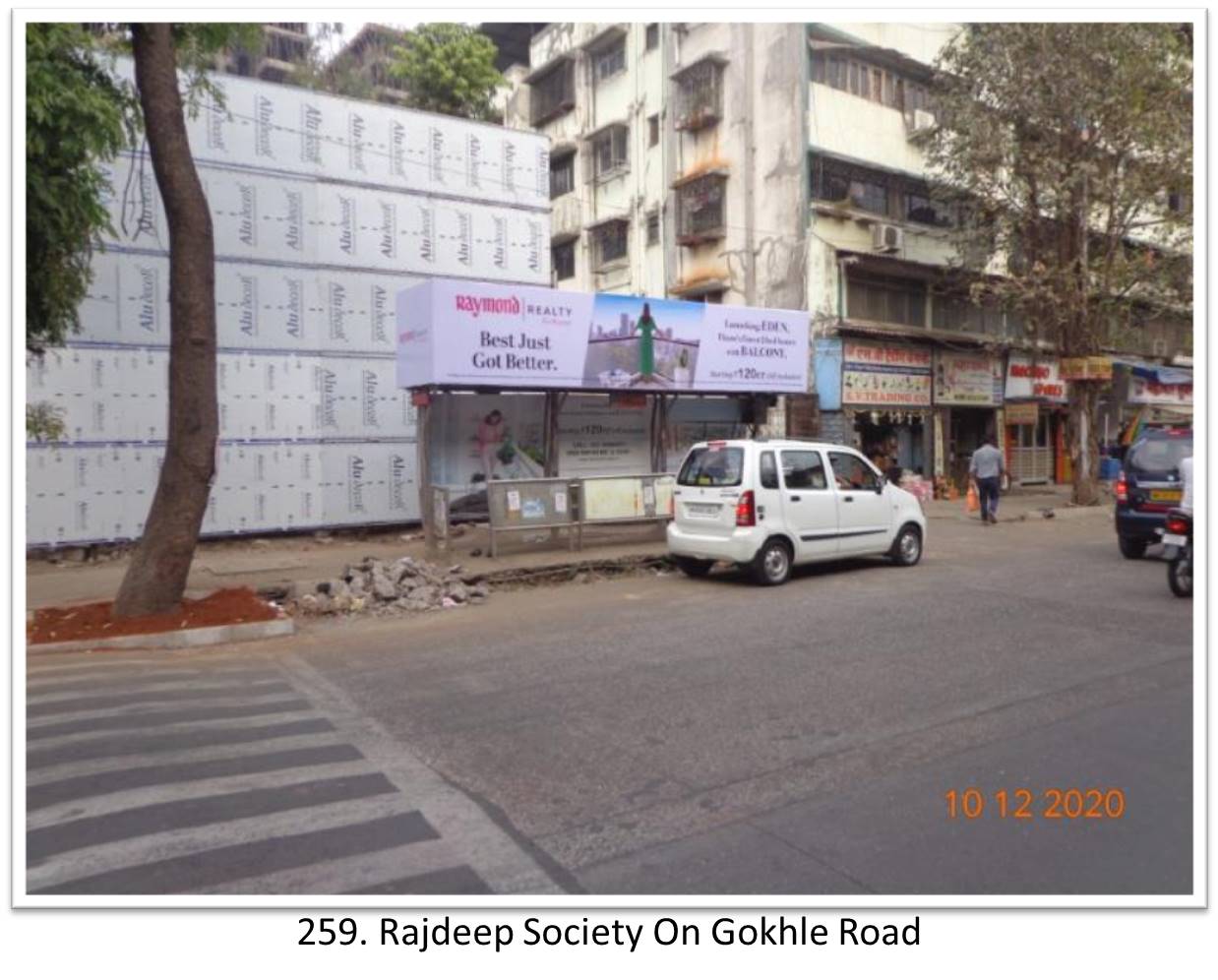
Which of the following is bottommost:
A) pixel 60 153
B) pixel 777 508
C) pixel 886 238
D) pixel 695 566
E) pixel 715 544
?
pixel 695 566

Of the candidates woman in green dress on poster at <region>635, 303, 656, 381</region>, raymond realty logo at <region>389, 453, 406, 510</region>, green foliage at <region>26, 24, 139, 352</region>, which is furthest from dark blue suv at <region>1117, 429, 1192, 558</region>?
green foliage at <region>26, 24, 139, 352</region>

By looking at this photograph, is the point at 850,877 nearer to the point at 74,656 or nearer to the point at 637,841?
the point at 637,841

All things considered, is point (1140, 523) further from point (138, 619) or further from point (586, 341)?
point (138, 619)

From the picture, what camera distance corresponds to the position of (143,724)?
19.0ft

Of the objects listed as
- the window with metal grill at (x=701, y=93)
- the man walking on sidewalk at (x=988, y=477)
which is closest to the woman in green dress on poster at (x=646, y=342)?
the man walking on sidewalk at (x=988, y=477)

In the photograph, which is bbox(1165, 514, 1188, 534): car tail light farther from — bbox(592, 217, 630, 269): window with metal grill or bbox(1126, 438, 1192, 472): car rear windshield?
bbox(592, 217, 630, 269): window with metal grill

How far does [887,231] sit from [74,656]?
2077cm

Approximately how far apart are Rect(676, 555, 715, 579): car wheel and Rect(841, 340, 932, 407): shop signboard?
39.1ft

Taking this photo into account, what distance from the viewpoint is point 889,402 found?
23.8 m

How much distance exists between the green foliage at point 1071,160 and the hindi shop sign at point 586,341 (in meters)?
6.96

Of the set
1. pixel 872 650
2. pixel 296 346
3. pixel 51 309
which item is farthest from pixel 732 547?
pixel 296 346

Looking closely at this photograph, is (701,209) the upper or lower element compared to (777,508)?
upper

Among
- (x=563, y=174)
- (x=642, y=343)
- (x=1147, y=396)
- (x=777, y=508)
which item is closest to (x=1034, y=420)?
(x=1147, y=396)

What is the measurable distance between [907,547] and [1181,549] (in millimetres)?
3609
